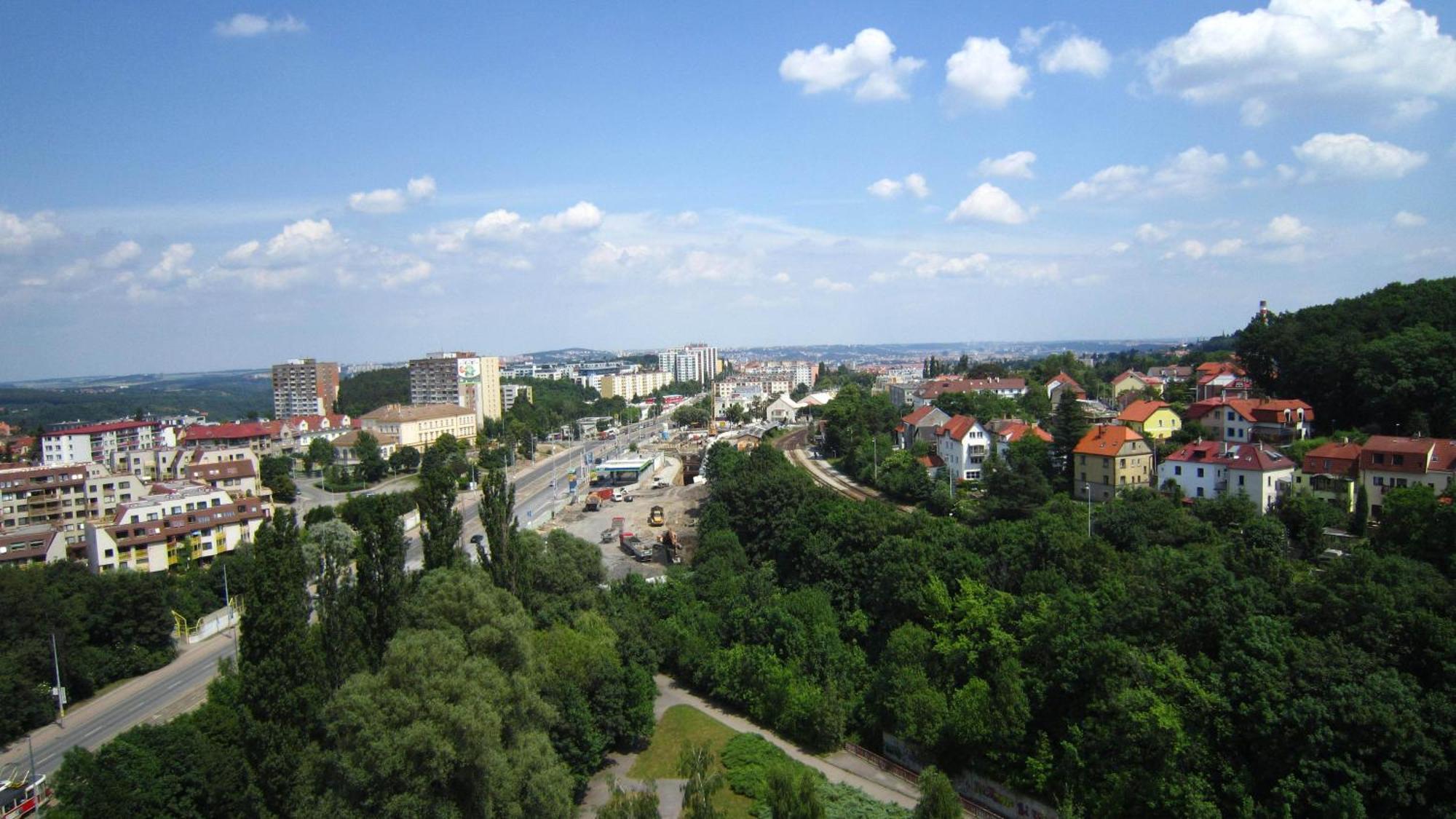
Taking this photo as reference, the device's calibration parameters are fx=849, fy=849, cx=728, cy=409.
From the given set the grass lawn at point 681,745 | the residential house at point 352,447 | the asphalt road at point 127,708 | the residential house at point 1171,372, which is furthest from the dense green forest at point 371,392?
the grass lawn at point 681,745

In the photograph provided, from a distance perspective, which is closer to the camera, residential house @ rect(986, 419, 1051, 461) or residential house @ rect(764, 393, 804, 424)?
residential house @ rect(986, 419, 1051, 461)

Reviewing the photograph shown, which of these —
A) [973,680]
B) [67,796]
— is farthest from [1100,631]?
[67,796]

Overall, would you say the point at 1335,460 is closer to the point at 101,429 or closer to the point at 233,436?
the point at 233,436

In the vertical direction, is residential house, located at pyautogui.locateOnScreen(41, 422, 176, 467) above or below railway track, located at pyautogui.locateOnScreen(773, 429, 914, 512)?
above

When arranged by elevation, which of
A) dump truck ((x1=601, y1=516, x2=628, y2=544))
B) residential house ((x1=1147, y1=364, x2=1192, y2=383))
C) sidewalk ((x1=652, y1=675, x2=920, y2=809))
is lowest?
sidewalk ((x1=652, y1=675, x2=920, y2=809))

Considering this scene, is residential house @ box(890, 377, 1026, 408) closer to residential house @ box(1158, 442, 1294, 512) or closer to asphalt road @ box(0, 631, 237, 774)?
residential house @ box(1158, 442, 1294, 512)

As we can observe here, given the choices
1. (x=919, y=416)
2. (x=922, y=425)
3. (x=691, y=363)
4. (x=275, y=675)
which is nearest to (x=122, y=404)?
(x=691, y=363)

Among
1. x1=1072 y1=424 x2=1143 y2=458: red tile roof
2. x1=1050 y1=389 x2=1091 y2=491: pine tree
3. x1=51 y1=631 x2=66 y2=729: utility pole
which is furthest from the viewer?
x1=1050 y1=389 x2=1091 y2=491: pine tree

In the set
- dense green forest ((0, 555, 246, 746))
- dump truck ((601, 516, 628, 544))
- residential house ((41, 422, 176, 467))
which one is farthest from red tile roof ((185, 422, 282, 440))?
dense green forest ((0, 555, 246, 746))
